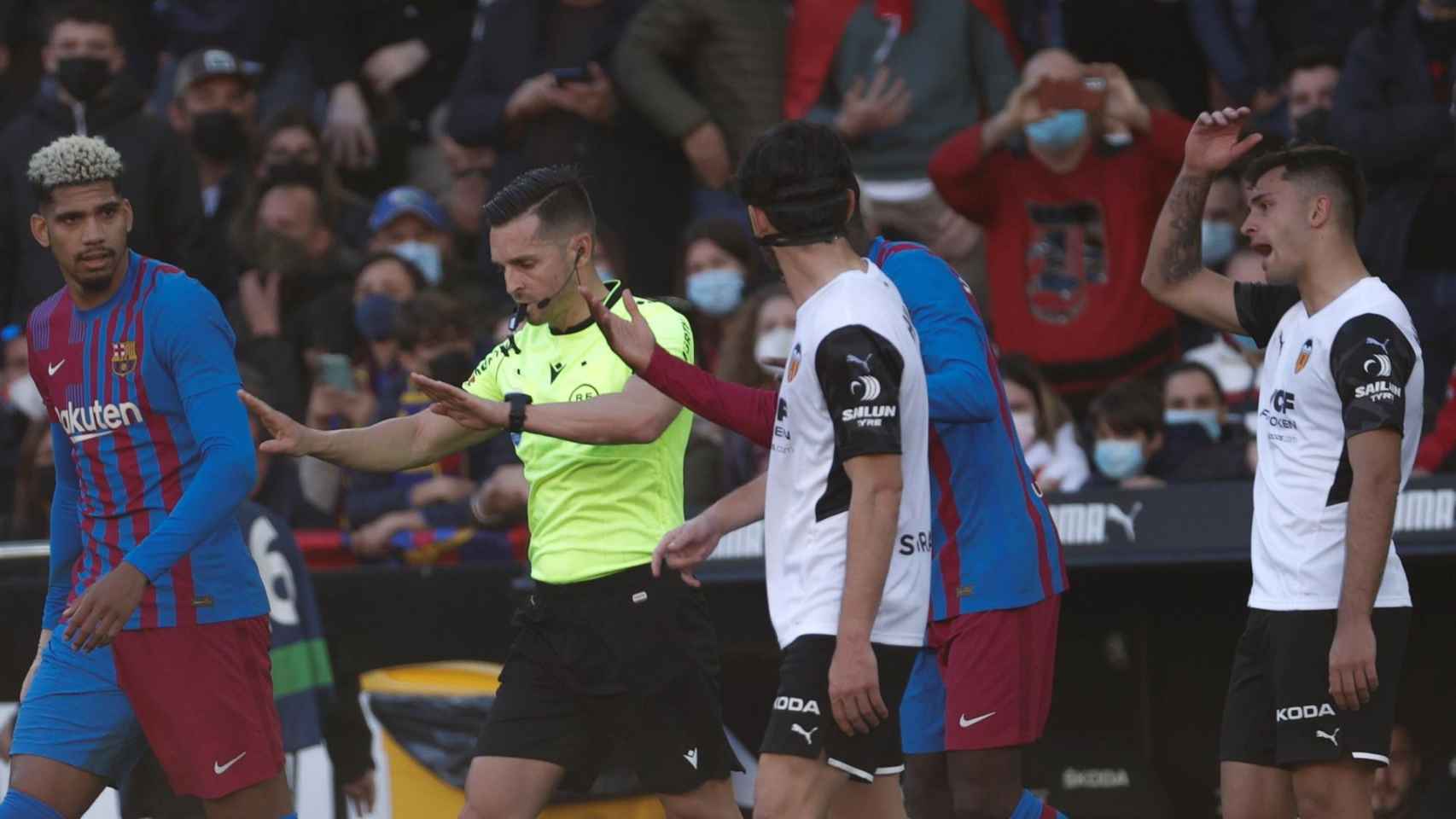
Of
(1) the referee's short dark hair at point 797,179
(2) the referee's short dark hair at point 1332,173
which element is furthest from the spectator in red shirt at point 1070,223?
(1) the referee's short dark hair at point 797,179

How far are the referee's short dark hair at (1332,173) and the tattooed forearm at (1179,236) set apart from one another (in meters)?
0.30

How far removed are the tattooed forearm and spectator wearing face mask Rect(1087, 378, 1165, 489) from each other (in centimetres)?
258

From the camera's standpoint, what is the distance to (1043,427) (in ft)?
29.4

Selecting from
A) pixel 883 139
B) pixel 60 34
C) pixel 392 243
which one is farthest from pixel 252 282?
pixel 883 139

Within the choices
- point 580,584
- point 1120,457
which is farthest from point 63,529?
point 1120,457

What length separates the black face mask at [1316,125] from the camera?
373 inches

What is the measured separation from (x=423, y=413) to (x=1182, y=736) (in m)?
3.54

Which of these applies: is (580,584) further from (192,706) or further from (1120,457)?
(1120,457)

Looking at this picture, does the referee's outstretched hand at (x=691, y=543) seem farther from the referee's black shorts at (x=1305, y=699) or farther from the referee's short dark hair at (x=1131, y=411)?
the referee's short dark hair at (x=1131, y=411)

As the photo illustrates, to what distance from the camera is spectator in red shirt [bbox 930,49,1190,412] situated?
31.7 ft

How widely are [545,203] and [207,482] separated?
3.75ft

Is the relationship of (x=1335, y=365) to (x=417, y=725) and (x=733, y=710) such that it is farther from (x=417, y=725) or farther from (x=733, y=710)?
(x=417, y=725)

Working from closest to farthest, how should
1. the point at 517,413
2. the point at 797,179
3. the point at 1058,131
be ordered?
the point at 797,179
the point at 517,413
the point at 1058,131

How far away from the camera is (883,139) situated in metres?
Result: 10.3
